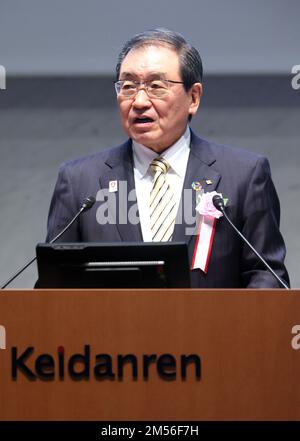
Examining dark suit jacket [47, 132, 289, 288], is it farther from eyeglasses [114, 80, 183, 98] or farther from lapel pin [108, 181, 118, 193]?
eyeglasses [114, 80, 183, 98]

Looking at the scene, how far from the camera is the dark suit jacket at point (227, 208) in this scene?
2570 millimetres

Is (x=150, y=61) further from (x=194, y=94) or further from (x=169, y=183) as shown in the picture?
(x=169, y=183)

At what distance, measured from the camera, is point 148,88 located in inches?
105

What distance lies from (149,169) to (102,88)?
1.13 meters

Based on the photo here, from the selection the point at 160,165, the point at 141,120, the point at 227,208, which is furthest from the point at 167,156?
the point at 227,208

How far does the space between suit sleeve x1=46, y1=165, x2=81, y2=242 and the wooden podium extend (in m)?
0.97

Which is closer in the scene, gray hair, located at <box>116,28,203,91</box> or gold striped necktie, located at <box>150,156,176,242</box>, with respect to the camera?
gold striped necktie, located at <box>150,156,176,242</box>

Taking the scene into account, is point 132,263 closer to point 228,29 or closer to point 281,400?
point 281,400

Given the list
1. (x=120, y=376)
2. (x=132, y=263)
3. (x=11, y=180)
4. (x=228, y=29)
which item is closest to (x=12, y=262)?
(x=11, y=180)

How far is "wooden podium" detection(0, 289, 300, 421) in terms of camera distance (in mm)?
1625

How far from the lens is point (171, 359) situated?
5.42 ft

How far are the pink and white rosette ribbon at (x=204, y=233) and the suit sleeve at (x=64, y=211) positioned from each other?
39cm

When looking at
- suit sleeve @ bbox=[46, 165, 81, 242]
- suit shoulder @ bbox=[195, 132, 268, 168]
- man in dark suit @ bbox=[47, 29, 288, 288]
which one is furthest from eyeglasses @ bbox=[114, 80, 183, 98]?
suit sleeve @ bbox=[46, 165, 81, 242]

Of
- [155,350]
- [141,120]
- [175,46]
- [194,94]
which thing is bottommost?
[155,350]
